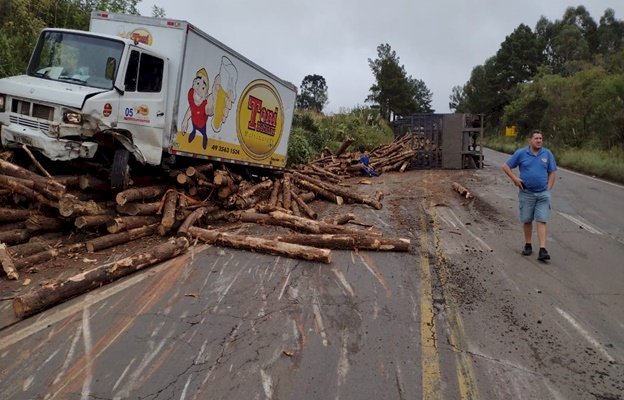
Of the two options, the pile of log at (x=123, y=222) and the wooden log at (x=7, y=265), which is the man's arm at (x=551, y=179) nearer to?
the pile of log at (x=123, y=222)

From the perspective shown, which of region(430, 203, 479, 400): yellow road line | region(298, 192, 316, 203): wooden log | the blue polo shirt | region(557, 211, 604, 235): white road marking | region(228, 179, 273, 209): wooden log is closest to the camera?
region(430, 203, 479, 400): yellow road line

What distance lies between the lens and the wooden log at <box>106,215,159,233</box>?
737cm

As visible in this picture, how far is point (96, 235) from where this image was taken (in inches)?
295

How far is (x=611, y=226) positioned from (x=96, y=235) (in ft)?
33.3

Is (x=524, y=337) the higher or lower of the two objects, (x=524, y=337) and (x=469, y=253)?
the lower

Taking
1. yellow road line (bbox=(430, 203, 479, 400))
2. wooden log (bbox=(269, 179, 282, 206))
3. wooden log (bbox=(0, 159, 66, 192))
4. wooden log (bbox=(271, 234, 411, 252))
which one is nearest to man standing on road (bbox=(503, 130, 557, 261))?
yellow road line (bbox=(430, 203, 479, 400))

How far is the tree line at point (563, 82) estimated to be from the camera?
3152 cm

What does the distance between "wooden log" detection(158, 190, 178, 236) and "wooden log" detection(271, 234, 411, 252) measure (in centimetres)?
176

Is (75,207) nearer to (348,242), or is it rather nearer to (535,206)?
(348,242)

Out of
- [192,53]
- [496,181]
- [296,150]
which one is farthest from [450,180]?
[192,53]

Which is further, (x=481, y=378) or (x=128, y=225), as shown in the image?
(x=128, y=225)

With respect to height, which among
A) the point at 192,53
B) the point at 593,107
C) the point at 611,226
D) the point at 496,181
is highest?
the point at 593,107

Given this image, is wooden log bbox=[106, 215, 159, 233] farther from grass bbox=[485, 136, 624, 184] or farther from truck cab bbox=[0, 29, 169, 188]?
grass bbox=[485, 136, 624, 184]

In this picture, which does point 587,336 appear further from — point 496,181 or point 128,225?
point 496,181
